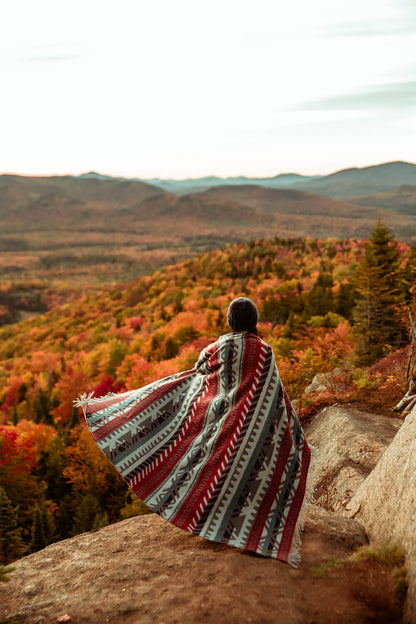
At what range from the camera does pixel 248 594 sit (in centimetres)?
412

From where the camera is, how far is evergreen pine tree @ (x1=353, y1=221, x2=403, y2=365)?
63.4ft

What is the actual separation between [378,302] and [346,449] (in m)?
12.8

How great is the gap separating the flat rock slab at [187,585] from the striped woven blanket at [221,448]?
0.32 meters

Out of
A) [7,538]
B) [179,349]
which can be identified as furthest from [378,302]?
[179,349]

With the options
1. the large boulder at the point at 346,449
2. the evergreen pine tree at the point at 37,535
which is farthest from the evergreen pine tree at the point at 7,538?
the large boulder at the point at 346,449

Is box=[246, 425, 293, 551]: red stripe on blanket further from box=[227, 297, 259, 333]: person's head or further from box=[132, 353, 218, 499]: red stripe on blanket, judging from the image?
box=[227, 297, 259, 333]: person's head

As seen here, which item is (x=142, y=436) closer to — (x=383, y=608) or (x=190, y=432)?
(x=190, y=432)

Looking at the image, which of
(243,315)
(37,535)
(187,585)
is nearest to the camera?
(187,585)

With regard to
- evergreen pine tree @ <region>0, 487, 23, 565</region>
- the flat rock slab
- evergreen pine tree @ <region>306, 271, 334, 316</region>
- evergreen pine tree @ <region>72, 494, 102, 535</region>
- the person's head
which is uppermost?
the person's head

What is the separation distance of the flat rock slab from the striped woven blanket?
318 mm

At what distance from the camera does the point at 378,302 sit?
64.8 feet

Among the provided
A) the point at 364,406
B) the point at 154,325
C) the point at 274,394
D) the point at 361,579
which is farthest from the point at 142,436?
the point at 154,325

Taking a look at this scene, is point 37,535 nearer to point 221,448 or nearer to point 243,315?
point 221,448

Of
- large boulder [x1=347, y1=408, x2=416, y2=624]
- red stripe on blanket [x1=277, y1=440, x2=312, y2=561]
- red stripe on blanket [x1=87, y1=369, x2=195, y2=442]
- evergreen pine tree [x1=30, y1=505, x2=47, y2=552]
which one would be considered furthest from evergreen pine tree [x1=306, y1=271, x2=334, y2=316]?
red stripe on blanket [x1=277, y1=440, x2=312, y2=561]
